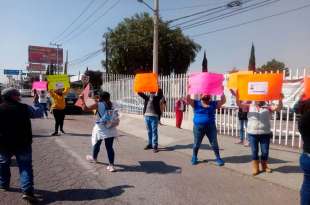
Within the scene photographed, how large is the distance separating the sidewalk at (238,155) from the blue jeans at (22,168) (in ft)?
13.2

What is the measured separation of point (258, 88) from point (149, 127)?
137 inches

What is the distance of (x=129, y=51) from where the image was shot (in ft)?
122

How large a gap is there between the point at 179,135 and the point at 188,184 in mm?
5993

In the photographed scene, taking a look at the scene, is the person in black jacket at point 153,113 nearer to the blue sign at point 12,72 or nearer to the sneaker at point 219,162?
the sneaker at point 219,162

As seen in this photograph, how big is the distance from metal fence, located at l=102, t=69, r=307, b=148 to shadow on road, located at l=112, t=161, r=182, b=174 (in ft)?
12.8

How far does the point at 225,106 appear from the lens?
496 inches

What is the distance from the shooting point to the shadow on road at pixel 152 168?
7.25m

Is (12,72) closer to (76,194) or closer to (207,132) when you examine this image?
(207,132)

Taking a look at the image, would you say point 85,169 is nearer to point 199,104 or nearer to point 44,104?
point 199,104

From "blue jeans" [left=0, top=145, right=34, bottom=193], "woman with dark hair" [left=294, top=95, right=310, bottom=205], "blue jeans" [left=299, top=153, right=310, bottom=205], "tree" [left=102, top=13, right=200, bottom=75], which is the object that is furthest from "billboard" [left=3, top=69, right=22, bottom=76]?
"blue jeans" [left=299, top=153, right=310, bottom=205]

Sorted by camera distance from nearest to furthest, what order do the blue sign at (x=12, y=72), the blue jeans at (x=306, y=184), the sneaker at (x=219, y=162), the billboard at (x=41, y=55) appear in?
the blue jeans at (x=306, y=184) < the sneaker at (x=219, y=162) < the billboard at (x=41, y=55) < the blue sign at (x=12, y=72)

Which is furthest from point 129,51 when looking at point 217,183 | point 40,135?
point 217,183

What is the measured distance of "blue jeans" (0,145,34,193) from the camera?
5.22 meters

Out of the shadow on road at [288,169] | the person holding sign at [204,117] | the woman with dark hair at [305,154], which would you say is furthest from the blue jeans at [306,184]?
the person holding sign at [204,117]
